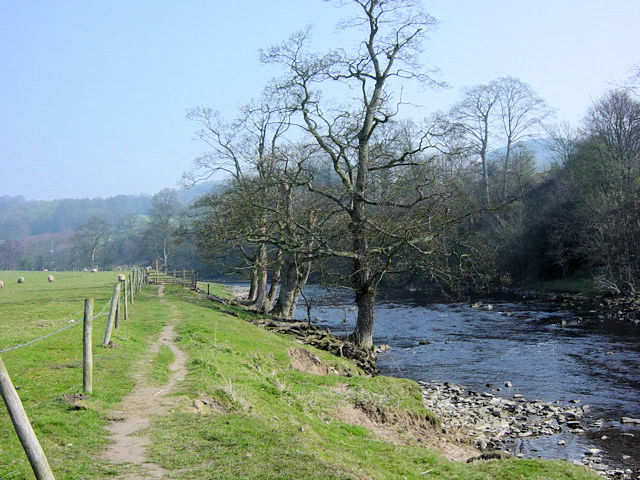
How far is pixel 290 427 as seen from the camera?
9.27m

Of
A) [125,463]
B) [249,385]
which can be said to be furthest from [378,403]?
[125,463]

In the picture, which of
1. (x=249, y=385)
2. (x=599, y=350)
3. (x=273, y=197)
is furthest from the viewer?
(x=273, y=197)

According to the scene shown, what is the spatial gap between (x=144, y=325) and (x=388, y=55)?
15.2m

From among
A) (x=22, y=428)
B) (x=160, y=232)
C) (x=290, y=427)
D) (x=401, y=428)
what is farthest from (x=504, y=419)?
(x=160, y=232)

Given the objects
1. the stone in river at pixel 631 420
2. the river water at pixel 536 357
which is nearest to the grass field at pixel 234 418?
the river water at pixel 536 357

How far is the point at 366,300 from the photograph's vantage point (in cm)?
2311

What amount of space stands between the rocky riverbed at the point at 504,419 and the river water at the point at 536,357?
10.5 inches

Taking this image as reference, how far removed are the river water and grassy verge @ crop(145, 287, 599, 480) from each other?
3.35 metres

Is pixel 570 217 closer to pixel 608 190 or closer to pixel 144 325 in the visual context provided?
pixel 608 190

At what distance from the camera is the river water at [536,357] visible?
13.2 m

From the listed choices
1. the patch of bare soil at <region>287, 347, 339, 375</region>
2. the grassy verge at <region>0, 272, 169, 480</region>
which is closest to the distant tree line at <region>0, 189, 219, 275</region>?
the patch of bare soil at <region>287, 347, 339, 375</region>

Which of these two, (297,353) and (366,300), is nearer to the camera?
(297,353)

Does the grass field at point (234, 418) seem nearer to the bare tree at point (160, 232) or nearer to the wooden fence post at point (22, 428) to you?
the wooden fence post at point (22, 428)

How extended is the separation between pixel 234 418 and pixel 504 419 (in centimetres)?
886
